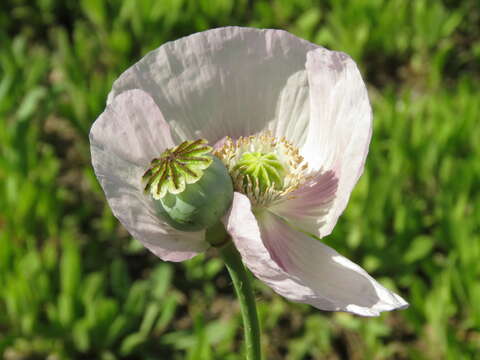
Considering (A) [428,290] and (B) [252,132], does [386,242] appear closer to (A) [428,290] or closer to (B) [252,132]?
(A) [428,290]

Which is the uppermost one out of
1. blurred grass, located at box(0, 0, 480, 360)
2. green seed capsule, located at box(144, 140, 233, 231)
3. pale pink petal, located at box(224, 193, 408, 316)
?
green seed capsule, located at box(144, 140, 233, 231)

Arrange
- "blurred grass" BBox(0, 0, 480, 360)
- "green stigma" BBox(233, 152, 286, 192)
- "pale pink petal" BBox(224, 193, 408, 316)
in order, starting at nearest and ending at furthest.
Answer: "pale pink petal" BBox(224, 193, 408, 316)
"green stigma" BBox(233, 152, 286, 192)
"blurred grass" BBox(0, 0, 480, 360)

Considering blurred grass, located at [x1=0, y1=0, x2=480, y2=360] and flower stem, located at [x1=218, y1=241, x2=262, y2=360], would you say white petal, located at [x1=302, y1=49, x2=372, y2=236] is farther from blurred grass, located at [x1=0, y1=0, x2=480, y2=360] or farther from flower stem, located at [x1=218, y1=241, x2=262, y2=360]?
blurred grass, located at [x1=0, y1=0, x2=480, y2=360]

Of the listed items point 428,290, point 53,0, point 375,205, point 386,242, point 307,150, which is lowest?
point 428,290

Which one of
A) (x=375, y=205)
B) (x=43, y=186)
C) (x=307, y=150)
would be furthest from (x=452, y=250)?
(x=43, y=186)

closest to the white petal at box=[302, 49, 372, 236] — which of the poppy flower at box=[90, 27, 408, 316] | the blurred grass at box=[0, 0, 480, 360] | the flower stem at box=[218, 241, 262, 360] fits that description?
the poppy flower at box=[90, 27, 408, 316]

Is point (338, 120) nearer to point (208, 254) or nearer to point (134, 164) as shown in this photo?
point (134, 164)

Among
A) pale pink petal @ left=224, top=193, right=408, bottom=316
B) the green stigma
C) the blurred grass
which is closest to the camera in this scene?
pale pink petal @ left=224, top=193, right=408, bottom=316
